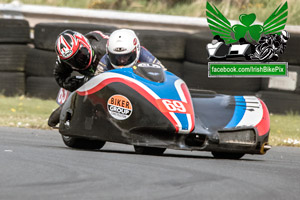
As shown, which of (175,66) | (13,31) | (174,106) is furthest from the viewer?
(13,31)

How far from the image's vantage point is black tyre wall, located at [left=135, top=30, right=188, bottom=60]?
11.9m

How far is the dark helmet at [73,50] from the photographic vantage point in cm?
768

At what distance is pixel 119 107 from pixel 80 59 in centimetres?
153

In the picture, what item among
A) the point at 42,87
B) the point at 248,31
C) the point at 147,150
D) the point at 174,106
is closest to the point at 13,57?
the point at 42,87

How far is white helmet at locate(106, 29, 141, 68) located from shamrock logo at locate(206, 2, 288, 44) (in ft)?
15.4

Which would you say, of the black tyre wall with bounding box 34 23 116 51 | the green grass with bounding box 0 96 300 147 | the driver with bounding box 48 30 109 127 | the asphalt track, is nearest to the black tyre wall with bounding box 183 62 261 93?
the green grass with bounding box 0 96 300 147

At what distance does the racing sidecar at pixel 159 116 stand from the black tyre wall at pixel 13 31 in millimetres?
6168

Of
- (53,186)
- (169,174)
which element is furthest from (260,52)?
(53,186)

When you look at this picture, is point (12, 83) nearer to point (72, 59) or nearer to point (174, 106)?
point (72, 59)

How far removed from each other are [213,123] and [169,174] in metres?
1.43

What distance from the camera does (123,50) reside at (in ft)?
23.4

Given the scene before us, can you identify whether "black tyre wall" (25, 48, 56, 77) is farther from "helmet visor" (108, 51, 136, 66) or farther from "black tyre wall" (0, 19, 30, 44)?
"helmet visor" (108, 51, 136, 66)

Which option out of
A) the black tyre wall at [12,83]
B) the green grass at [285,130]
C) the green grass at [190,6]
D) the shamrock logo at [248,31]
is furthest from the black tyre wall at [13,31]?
the green grass at [285,130]

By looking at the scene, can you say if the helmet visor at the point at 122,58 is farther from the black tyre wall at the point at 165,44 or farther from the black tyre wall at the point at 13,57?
the black tyre wall at the point at 13,57
